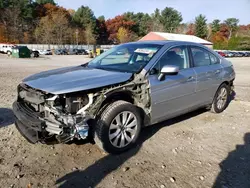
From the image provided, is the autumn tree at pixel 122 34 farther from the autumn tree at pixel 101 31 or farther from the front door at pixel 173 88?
the front door at pixel 173 88

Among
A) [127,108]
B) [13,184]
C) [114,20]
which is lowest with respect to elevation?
[13,184]

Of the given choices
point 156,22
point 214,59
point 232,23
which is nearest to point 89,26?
point 156,22

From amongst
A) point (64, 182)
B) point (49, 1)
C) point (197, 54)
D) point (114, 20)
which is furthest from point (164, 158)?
point (114, 20)

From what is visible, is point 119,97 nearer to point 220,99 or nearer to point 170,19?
point 220,99

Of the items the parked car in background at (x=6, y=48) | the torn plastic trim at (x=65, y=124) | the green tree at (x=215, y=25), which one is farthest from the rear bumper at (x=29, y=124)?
the green tree at (x=215, y=25)

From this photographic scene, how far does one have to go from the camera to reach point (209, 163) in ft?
11.6

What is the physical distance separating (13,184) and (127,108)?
180 cm

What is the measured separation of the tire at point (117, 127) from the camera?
3477 mm

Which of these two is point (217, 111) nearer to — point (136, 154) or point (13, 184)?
point (136, 154)

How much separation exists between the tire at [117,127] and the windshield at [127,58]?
2.30 feet

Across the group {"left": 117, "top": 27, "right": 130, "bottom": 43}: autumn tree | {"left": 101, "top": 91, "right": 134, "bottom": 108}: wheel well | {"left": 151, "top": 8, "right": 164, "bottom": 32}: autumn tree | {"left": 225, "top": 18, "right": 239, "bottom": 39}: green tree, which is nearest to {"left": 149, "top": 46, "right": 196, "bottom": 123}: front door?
{"left": 101, "top": 91, "right": 134, "bottom": 108}: wheel well

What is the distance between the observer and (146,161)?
3.55 m

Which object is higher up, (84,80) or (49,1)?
(49,1)

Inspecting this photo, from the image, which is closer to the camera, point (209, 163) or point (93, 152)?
point (209, 163)
